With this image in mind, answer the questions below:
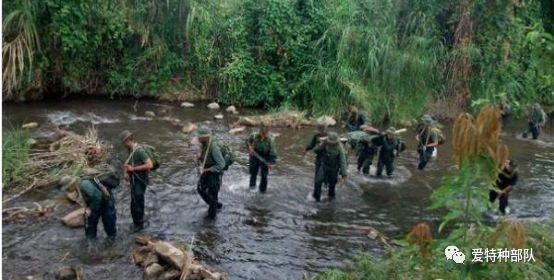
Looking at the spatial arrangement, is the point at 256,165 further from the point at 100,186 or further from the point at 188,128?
the point at 188,128

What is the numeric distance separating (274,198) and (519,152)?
8094mm

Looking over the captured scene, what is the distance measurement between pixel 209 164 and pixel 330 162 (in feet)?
7.59

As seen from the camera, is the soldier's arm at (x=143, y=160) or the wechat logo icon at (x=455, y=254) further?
the soldier's arm at (x=143, y=160)

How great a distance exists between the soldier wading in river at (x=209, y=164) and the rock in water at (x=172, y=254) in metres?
1.46

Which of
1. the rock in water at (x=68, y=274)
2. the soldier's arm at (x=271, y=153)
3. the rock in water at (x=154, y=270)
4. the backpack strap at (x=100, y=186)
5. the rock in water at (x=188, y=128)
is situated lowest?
the rock in water at (x=68, y=274)

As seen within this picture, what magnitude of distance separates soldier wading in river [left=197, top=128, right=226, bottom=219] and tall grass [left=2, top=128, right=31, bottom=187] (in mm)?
3606

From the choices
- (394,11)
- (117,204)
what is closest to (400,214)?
(117,204)

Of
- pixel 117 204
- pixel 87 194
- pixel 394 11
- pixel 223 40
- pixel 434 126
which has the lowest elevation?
pixel 117 204

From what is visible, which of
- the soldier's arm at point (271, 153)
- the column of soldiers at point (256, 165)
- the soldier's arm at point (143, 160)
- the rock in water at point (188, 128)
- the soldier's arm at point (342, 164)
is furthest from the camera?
the rock in water at point (188, 128)

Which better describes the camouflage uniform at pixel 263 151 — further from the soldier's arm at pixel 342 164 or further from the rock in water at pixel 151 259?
the rock in water at pixel 151 259

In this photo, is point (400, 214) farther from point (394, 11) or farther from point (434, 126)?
point (394, 11)

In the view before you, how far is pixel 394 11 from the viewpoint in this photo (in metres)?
18.4

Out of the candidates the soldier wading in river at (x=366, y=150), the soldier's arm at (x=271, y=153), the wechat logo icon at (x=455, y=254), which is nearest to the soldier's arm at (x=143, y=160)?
the soldier's arm at (x=271, y=153)

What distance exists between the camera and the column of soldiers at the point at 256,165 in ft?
26.8
